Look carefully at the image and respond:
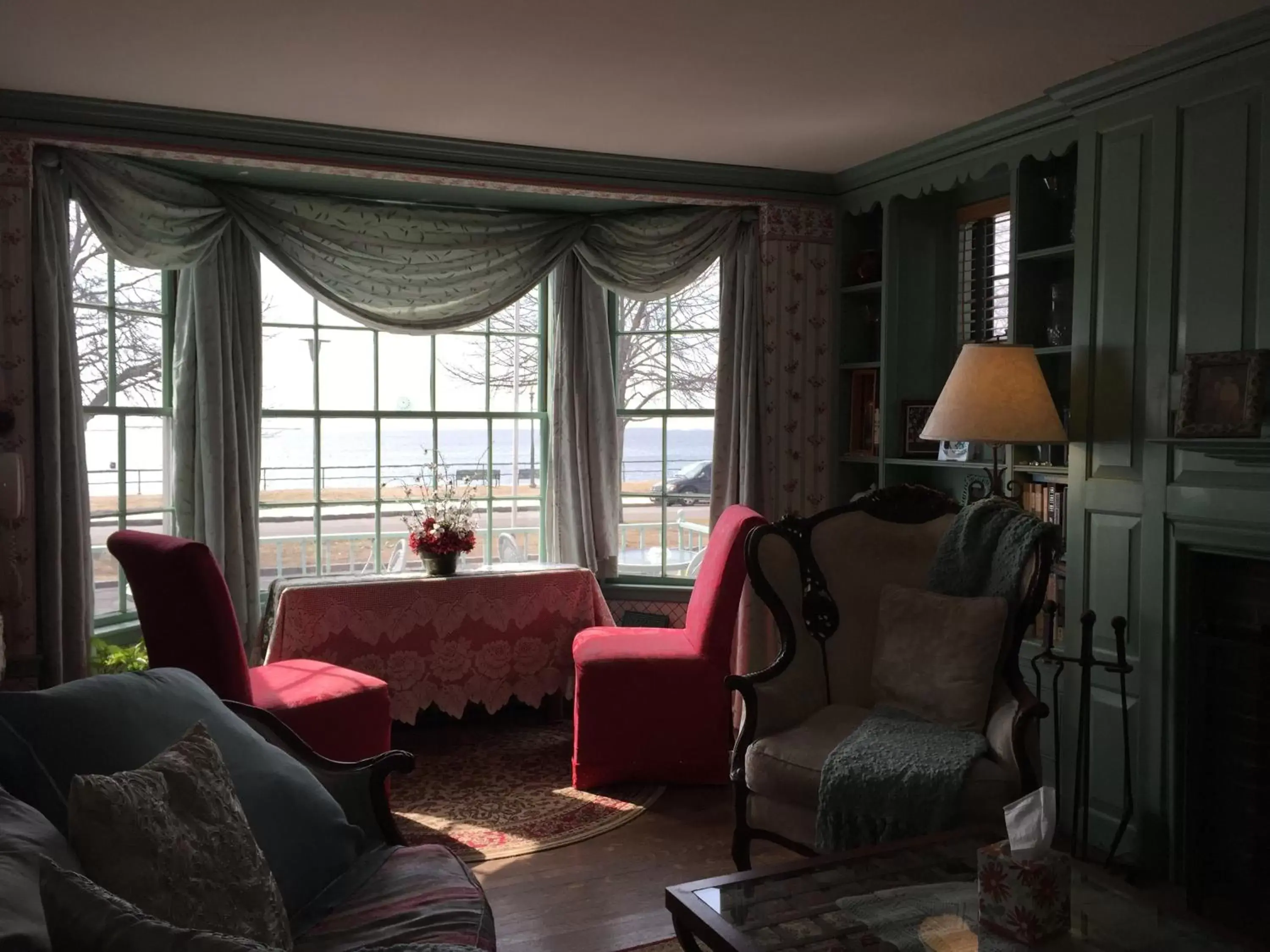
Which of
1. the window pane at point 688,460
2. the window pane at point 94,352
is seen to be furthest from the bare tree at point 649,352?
the window pane at point 94,352

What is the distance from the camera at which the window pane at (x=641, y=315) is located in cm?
549

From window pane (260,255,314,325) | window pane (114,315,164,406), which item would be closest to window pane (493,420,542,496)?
window pane (260,255,314,325)

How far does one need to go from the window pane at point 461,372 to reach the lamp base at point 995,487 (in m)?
2.42

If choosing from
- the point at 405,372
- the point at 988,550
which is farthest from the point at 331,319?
the point at 988,550

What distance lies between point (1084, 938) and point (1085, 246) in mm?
2430

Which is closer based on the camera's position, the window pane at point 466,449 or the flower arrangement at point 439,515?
the flower arrangement at point 439,515

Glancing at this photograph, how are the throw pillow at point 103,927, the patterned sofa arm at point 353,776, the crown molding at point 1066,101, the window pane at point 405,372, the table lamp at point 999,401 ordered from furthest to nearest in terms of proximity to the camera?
Result: the window pane at point 405,372 < the table lamp at point 999,401 < the crown molding at point 1066,101 < the patterned sofa arm at point 353,776 < the throw pillow at point 103,927

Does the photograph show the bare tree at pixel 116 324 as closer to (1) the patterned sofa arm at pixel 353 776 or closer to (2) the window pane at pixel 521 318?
(2) the window pane at pixel 521 318

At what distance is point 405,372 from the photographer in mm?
5309

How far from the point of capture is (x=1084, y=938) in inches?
80.3

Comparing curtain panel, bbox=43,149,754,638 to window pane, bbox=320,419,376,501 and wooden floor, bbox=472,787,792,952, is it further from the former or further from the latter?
wooden floor, bbox=472,787,792,952

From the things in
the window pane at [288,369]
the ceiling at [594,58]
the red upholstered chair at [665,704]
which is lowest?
the red upholstered chair at [665,704]

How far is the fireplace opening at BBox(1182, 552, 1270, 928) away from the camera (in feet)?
10.3

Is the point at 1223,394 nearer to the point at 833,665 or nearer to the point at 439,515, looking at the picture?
the point at 833,665
